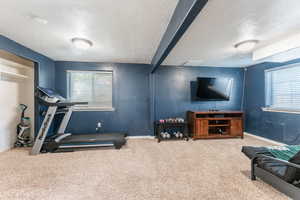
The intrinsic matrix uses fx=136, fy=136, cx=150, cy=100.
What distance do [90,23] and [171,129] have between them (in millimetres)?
3415

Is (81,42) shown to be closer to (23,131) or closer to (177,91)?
(23,131)

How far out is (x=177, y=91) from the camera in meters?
4.39

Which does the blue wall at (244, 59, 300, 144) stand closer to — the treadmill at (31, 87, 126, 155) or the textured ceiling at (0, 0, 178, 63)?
the textured ceiling at (0, 0, 178, 63)

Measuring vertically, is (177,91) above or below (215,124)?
above

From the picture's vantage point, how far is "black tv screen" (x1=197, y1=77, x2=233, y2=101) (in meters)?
4.18

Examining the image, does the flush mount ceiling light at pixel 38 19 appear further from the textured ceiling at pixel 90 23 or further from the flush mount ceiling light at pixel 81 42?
the flush mount ceiling light at pixel 81 42

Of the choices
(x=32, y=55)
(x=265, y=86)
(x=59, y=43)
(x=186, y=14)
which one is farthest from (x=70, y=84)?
(x=265, y=86)

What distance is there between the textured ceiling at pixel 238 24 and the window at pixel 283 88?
1397mm

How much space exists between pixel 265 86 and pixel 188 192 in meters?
3.90

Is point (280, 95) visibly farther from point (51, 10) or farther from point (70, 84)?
point (70, 84)

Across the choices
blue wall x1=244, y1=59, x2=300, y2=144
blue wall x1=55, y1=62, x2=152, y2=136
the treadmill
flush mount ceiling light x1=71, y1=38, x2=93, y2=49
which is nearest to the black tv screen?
blue wall x1=244, y1=59, x2=300, y2=144

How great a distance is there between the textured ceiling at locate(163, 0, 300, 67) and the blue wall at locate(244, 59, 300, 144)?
1763 millimetres

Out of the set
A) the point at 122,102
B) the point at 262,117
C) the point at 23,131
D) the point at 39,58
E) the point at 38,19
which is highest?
the point at 38,19

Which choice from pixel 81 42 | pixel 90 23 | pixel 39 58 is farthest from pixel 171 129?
pixel 39 58
